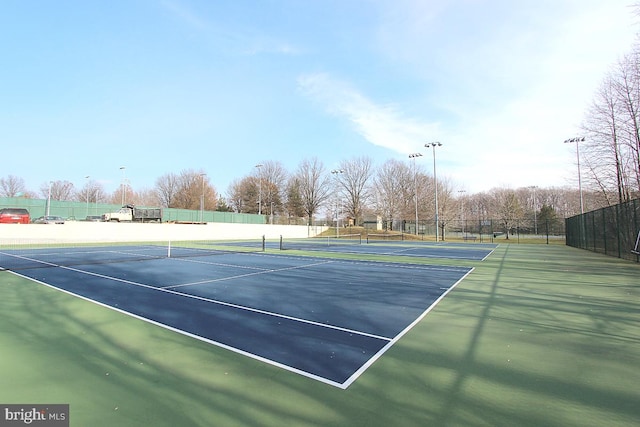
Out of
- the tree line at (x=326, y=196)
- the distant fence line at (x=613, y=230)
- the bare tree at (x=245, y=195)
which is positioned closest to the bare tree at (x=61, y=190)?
the tree line at (x=326, y=196)

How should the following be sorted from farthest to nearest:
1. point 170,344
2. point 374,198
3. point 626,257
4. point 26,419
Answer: point 374,198 < point 626,257 < point 170,344 < point 26,419

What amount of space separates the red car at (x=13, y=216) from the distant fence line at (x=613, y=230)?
4255cm

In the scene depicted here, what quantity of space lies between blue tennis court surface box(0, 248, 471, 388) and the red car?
21744 mm

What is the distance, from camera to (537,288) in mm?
8797

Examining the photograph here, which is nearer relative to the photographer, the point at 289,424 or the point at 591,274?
the point at 289,424

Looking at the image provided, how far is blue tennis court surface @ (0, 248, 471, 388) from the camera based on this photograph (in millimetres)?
4188

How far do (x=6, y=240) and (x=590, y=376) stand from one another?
34594 millimetres

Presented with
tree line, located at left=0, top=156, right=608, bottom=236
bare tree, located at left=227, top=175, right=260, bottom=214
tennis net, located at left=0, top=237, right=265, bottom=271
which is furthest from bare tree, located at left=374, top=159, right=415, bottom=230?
tennis net, located at left=0, top=237, right=265, bottom=271

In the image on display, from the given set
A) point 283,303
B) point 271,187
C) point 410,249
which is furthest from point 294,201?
point 283,303

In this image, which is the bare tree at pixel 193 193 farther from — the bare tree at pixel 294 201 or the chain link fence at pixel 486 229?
the chain link fence at pixel 486 229

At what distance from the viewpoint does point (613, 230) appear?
18453 mm

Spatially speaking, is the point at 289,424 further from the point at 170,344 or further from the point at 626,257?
the point at 626,257

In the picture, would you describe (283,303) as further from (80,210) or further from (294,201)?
(294,201)

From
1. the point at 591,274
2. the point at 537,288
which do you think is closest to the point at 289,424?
the point at 537,288
